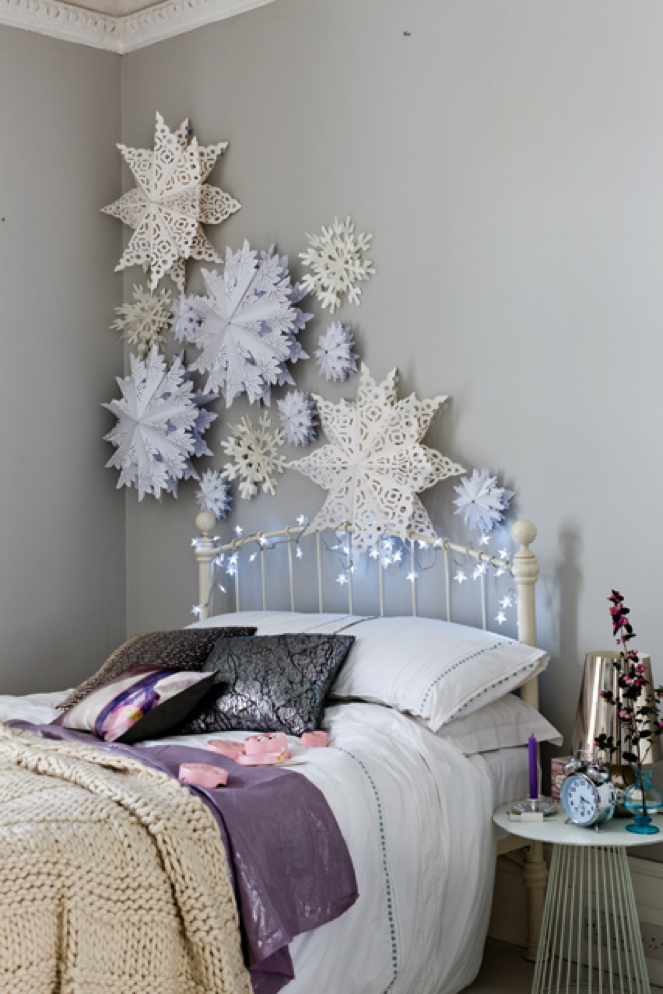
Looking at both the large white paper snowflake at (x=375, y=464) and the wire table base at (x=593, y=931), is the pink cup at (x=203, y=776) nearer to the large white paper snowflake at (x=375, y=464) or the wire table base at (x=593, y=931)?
the wire table base at (x=593, y=931)

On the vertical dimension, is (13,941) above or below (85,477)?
below

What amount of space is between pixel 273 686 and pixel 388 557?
2.18 feet

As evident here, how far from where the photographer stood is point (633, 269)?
274 centimetres

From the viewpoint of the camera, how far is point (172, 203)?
3729mm

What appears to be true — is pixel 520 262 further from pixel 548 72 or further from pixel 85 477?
pixel 85 477

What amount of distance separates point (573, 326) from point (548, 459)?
1.13ft

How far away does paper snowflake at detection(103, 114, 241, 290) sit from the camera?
3684 mm

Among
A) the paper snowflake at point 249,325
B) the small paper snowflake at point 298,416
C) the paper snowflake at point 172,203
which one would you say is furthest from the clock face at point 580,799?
the paper snowflake at point 172,203

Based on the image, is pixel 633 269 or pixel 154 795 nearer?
pixel 154 795

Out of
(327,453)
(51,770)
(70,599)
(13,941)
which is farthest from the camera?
(70,599)

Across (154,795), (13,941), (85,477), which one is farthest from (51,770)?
(85,477)

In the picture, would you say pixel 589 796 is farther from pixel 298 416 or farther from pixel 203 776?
pixel 298 416

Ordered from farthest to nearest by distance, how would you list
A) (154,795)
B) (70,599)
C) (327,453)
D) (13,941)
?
(70,599) < (327,453) < (154,795) < (13,941)

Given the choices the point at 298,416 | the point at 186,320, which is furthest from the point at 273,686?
the point at 186,320
